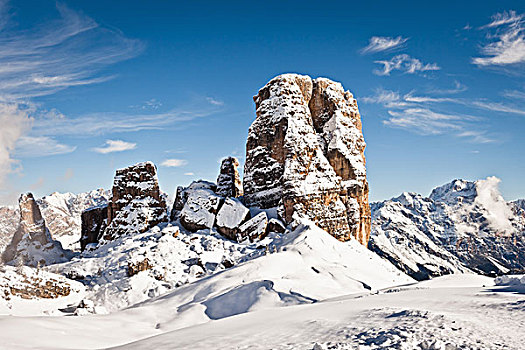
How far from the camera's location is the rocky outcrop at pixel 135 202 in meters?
55.1

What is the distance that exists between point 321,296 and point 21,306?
33.3 meters

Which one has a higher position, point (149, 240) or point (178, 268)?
point (149, 240)

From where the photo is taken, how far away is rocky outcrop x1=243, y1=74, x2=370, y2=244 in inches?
2007

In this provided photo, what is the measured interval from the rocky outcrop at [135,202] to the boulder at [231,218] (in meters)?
11.6

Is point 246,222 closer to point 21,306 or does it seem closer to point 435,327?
point 21,306

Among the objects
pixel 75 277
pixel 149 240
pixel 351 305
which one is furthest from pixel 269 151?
pixel 351 305

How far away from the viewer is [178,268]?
42656mm

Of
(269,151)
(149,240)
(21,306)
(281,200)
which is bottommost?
(21,306)

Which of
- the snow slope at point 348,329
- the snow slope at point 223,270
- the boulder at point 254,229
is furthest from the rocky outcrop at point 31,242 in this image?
the snow slope at point 348,329

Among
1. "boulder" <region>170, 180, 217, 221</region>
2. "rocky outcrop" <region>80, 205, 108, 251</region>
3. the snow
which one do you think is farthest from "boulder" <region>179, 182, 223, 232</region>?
"rocky outcrop" <region>80, 205, 108, 251</region>

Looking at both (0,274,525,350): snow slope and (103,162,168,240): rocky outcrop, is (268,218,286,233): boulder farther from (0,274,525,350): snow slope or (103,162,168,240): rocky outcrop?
(0,274,525,350): snow slope

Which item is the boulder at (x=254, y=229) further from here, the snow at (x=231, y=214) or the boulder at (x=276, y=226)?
the snow at (x=231, y=214)

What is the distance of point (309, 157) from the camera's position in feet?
177

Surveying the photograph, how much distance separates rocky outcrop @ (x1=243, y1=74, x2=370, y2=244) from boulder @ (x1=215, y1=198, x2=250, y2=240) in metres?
4.23
